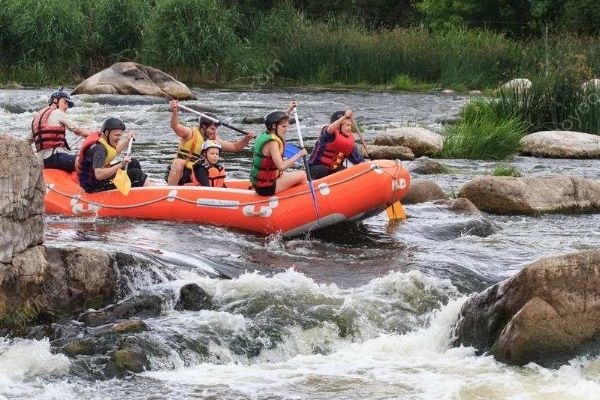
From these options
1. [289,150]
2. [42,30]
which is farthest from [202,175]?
[42,30]

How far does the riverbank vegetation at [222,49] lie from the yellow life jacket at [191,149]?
14.0 metres

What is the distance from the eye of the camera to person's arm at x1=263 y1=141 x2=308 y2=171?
31.1ft

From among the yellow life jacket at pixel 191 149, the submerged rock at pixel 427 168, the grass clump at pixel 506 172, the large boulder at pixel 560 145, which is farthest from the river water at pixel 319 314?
the large boulder at pixel 560 145

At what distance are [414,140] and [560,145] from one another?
194cm

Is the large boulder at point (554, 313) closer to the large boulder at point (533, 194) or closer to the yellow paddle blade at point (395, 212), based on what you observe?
the yellow paddle blade at point (395, 212)

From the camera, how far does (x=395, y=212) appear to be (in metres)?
10.5

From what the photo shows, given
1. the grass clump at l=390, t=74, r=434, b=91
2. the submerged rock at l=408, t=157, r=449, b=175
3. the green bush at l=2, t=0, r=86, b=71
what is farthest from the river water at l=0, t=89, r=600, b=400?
the green bush at l=2, t=0, r=86, b=71

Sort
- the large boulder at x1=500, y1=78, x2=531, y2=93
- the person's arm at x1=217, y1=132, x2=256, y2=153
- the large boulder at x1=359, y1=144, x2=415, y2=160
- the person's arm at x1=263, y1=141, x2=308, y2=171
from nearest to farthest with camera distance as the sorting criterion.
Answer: the person's arm at x1=263, y1=141, x2=308, y2=171 → the person's arm at x1=217, y1=132, x2=256, y2=153 → the large boulder at x1=359, y1=144, x2=415, y2=160 → the large boulder at x1=500, y1=78, x2=531, y2=93

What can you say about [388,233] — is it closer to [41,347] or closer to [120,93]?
[41,347]

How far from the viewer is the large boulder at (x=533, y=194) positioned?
437 inches

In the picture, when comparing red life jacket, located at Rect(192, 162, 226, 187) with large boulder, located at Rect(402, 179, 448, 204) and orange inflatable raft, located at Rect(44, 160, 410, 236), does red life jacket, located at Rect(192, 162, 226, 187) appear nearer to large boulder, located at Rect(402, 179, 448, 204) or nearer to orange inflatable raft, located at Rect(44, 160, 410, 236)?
orange inflatable raft, located at Rect(44, 160, 410, 236)

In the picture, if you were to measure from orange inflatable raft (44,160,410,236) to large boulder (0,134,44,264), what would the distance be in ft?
10.1

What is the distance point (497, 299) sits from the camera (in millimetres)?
6508

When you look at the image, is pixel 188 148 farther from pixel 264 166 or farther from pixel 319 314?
pixel 319 314
